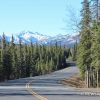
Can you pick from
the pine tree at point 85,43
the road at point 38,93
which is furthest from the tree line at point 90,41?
the road at point 38,93

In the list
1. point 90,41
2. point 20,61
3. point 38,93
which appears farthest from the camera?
point 20,61

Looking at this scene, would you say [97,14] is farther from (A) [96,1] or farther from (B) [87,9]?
(B) [87,9]

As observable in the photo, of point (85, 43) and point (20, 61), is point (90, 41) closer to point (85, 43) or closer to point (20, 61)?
point (85, 43)

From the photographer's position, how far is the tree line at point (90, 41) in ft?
176

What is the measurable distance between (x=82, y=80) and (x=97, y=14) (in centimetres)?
4196

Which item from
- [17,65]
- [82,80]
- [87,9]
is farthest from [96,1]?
[17,65]

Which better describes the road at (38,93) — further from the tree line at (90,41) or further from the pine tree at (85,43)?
the pine tree at (85,43)

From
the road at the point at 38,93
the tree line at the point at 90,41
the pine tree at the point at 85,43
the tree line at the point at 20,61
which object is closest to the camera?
the road at the point at 38,93

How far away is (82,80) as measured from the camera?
94.8 m

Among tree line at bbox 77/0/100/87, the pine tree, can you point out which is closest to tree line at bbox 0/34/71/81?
tree line at bbox 77/0/100/87

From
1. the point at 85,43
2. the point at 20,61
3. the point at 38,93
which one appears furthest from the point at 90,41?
the point at 20,61

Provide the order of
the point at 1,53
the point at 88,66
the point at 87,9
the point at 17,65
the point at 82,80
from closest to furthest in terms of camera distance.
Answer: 1. the point at 87,9
2. the point at 88,66
3. the point at 82,80
4. the point at 1,53
5. the point at 17,65

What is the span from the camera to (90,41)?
225 ft

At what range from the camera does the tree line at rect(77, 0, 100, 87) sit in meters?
53.7
